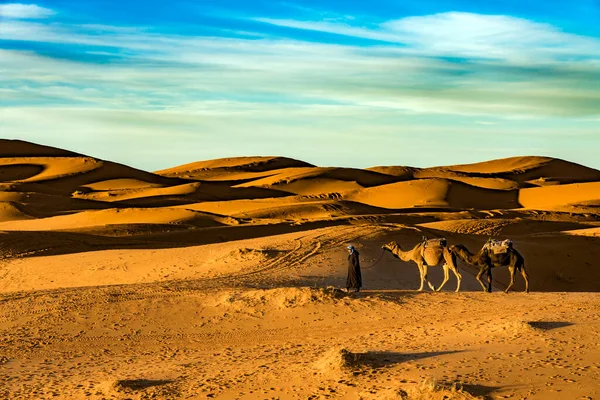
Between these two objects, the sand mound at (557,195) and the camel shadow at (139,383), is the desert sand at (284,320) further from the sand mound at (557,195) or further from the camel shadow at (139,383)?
the sand mound at (557,195)

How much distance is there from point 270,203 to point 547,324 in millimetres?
41408

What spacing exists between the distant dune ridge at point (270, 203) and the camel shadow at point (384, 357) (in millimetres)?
15674

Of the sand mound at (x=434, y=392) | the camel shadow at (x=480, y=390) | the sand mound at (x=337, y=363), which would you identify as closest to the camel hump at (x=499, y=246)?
the sand mound at (x=337, y=363)

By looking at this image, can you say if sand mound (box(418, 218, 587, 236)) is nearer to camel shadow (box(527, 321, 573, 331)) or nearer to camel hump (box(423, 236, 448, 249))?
camel hump (box(423, 236, 448, 249))

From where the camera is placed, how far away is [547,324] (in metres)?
13.8

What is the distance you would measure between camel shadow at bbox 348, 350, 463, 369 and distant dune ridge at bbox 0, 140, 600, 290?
51.4 feet

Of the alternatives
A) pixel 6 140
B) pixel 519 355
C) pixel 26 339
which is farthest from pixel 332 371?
pixel 6 140

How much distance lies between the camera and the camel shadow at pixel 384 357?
11359 mm

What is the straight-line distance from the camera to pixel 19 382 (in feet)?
38.9

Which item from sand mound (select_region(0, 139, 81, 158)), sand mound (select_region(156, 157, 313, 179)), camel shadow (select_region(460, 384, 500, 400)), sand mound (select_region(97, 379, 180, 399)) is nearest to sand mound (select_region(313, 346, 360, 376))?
camel shadow (select_region(460, 384, 500, 400))

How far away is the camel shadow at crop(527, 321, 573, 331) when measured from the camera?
13445 mm

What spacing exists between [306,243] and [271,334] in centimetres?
1099

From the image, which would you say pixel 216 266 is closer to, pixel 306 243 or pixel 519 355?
pixel 306 243

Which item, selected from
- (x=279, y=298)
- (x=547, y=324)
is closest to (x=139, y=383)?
(x=279, y=298)
